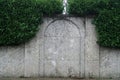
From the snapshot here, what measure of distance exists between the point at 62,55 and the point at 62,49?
274 millimetres

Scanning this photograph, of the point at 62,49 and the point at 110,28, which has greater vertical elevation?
the point at 110,28

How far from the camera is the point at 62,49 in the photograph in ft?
39.8

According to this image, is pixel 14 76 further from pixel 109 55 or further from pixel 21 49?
pixel 109 55

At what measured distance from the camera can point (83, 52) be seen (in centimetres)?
1210

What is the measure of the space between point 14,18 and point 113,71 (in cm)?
505

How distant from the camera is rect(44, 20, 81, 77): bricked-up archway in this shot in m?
12.0

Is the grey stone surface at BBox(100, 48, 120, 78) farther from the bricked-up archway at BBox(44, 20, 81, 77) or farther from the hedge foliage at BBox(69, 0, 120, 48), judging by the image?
the bricked-up archway at BBox(44, 20, 81, 77)

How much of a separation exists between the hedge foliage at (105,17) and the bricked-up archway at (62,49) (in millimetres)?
937

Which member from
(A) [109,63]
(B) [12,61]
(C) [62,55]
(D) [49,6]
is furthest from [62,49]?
A: (B) [12,61]

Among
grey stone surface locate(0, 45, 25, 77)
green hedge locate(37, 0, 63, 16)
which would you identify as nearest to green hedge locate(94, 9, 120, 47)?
green hedge locate(37, 0, 63, 16)

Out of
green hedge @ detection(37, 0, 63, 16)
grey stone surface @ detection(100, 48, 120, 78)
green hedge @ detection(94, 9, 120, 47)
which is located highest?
green hedge @ detection(37, 0, 63, 16)

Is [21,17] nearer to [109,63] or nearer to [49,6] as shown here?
[49,6]

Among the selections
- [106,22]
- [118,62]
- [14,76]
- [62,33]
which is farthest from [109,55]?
[14,76]

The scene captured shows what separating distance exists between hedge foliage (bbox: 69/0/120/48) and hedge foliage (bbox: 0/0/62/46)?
3.72ft
